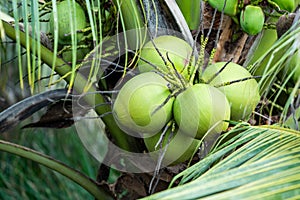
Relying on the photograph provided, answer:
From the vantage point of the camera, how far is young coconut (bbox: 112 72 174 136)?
0.98 meters

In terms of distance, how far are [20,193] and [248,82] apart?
1.87 meters

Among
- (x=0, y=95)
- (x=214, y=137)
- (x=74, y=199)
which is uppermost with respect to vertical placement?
(x=214, y=137)

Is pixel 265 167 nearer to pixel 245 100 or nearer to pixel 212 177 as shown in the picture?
pixel 212 177

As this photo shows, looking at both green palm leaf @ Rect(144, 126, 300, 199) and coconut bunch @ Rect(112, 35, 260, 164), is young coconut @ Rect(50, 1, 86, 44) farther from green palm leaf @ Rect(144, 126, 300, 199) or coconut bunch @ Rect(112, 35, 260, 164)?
green palm leaf @ Rect(144, 126, 300, 199)

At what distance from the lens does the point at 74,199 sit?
110 inches

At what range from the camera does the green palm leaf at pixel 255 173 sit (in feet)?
2.39

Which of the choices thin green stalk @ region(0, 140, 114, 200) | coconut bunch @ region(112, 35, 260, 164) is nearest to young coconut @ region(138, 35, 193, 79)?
coconut bunch @ region(112, 35, 260, 164)

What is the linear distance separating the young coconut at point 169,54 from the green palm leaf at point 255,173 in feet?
0.65

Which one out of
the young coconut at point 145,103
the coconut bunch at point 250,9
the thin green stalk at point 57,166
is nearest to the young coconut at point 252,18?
the coconut bunch at point 250,9

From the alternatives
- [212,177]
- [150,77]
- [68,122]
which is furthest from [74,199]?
[212,177]

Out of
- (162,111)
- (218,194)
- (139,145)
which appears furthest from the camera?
(139,145)

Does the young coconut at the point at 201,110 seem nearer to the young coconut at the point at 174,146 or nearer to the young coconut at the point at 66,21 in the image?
the young coconut at the point at 174,146

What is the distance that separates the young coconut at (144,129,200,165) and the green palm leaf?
0.11 m

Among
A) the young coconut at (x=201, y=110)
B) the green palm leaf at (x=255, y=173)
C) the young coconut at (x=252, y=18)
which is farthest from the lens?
the young coconut at (x=252, y=18)
